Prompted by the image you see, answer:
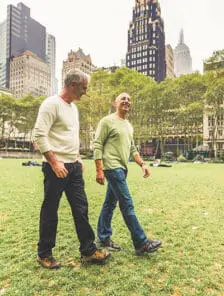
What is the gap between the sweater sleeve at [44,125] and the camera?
2.60 m

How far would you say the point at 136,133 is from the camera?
1654 inches

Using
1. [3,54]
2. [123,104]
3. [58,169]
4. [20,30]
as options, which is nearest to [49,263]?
[58,169]

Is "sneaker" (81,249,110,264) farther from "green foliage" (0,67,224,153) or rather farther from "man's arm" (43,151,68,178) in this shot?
"green foliage" (0,67,224,153)

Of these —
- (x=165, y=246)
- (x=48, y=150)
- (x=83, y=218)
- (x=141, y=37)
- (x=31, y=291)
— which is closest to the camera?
(x=31, y=291)

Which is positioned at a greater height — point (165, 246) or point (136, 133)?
point (136, 133)

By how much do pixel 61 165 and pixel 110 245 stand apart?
4.97ft

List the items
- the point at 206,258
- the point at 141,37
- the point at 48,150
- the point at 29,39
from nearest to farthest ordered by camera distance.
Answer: the point at 48,150, the point at 206,258, the point at 141,37, the point at 29,39

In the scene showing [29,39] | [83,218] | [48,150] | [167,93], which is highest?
[29,39]

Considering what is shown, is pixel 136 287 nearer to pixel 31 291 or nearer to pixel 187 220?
pixel 31 291

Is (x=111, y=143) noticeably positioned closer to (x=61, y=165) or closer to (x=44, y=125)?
(x=61, y=165)

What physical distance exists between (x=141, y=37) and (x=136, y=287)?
133537 mm

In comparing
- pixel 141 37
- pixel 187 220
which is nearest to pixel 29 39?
pixel 141 37

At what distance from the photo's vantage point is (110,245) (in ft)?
11.4

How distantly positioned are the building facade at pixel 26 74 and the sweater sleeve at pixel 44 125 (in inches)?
5699
